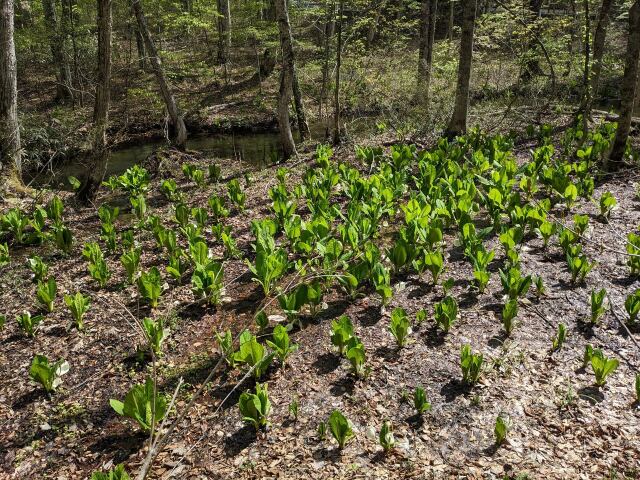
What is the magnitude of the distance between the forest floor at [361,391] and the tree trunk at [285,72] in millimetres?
5817

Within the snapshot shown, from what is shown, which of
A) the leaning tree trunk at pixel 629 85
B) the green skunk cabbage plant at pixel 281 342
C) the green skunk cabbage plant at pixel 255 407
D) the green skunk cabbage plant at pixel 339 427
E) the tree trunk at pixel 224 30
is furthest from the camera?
the tree trunk at pixel 224 30

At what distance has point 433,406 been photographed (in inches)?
143

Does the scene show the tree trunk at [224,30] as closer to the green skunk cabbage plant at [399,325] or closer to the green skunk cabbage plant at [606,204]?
the green skunk cabbage plant at [606,204]

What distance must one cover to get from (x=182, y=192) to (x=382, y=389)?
255 inches

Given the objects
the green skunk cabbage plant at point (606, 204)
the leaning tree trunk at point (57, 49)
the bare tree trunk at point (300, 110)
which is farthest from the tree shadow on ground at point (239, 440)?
the leaning tree trunk at point (57, 49)

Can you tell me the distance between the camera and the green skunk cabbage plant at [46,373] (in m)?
3.78

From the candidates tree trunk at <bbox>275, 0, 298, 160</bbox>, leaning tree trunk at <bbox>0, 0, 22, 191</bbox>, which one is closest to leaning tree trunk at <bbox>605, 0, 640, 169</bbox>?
tree trunk at <bbox>275, 0, 298, 160</bbox>

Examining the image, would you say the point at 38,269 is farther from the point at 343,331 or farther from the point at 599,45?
the point at 599,45

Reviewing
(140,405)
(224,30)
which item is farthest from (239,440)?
(224,30)

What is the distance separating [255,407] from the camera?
11.1ft

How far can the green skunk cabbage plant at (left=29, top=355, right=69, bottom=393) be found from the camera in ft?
12.4

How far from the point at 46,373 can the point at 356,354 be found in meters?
2.47

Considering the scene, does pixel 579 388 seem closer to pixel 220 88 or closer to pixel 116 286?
pixel 116 286

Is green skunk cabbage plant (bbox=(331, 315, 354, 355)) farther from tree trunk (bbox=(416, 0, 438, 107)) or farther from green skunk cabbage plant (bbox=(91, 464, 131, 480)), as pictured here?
tree trunk (bbox=(416, 0, 438, 107))
